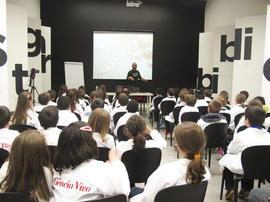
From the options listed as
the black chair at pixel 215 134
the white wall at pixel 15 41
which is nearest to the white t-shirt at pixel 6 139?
the black chair at pixel 215 134

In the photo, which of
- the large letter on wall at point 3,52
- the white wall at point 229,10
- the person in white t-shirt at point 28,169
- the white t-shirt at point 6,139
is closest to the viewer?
the person in white t-shirt at point 28,169

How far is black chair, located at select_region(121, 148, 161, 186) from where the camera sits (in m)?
2.57

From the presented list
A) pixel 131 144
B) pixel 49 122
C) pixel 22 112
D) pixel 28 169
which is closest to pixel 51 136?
pixel 49 122

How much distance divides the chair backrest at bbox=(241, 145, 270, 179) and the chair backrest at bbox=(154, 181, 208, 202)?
102 cm

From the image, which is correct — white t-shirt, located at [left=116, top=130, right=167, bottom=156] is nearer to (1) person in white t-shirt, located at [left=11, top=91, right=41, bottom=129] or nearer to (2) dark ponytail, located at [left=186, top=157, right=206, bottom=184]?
(2) dark ponytail, located at [left=186, top=157, right=206, bottom=184]

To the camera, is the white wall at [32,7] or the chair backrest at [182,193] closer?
the chair backrest at [182,193]

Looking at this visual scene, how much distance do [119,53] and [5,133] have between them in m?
Result: 8.65

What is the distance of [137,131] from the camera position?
2.67 metres

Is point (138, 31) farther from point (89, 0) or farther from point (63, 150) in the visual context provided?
point (63, 150)

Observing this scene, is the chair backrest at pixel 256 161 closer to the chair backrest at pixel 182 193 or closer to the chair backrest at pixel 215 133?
the chair backrest at pixel 182 193

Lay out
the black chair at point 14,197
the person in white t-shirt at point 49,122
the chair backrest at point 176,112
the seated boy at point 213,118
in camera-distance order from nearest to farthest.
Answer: the black chair at point 14,197 → the person in white t-shirt at point 49,122 → the seated boy at point 213,118 → the chair backrest at point 176,112

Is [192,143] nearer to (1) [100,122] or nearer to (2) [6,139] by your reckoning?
(1) [100,122]

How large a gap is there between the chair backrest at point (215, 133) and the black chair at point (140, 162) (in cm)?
156

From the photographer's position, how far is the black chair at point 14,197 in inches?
59.3
